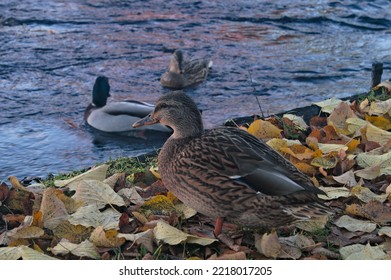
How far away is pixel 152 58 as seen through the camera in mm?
11844

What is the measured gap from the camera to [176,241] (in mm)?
3764

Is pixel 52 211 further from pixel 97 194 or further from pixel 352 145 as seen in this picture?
pixel 352 145

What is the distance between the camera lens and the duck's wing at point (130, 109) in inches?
347

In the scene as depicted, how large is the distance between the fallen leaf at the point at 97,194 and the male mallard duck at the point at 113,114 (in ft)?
14.6

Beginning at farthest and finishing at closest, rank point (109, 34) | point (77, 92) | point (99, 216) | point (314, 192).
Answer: point (109, 34) < point (77, 92) < point (99, 216) < point (314, 192)

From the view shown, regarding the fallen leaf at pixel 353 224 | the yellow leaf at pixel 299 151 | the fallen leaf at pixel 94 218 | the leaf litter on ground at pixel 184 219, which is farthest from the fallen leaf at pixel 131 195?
the fallen leaf at pixel 353 224

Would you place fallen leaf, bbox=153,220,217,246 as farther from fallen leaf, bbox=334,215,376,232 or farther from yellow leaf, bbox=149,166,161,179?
yellow leaf, bbox=149,166,161,179

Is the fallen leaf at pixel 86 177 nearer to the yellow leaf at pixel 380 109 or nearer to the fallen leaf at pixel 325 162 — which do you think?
the fallen leaf at pixel 325 162

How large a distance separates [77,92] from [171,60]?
160cm

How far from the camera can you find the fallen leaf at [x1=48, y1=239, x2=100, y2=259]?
374cm

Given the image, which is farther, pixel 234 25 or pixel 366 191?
pixel 234 25
